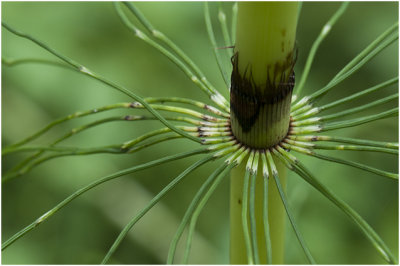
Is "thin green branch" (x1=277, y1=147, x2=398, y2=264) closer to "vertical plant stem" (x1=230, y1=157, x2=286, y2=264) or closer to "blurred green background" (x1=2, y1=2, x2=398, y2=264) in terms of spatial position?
"vertical plant stem" (x1=230, y1=157, x2=286, y2=264)

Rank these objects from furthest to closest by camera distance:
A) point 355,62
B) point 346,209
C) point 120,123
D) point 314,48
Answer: point 120,123
point 314,48
point 355,62
point 346,209

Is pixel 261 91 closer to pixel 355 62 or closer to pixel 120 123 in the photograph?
pixel 355 62

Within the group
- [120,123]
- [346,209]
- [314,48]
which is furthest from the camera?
[120,123]

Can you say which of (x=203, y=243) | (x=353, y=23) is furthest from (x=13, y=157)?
(x=353, y=23)

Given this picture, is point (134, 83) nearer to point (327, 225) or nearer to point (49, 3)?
point (49, 3)

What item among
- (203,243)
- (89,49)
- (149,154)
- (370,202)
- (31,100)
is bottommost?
(203,243)

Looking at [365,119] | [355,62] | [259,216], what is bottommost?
[259,216]

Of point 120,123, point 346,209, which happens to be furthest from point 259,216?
point 120,123
